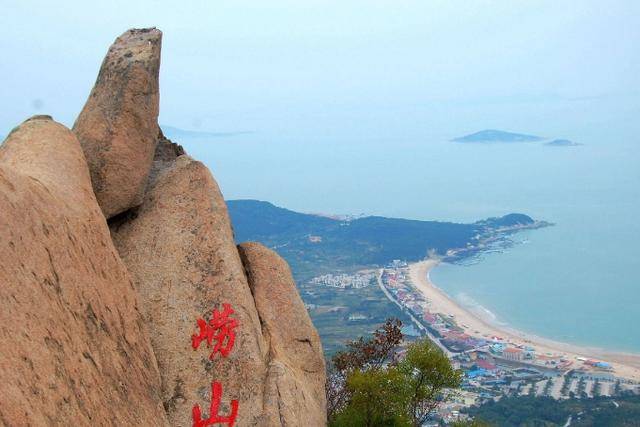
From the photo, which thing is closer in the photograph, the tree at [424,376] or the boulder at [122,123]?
the boulder at [122,123]

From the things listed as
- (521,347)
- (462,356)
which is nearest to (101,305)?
(462,356)

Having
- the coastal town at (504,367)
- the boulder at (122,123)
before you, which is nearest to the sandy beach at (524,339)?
the coastal town at (504,367)

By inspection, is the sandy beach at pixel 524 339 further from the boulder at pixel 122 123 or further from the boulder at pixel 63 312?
the boulder at pixel 63 312

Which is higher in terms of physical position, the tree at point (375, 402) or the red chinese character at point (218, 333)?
the red chinese character at point (218, 333)

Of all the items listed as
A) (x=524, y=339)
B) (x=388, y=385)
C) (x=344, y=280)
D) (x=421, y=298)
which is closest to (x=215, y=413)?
(x=388, y=385)

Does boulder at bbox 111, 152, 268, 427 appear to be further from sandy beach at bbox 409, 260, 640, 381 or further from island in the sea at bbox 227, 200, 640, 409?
sandy beach at bbox 409, 260, 640, 381

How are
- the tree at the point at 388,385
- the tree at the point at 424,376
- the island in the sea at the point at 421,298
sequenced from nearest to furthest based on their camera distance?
the tree at the point at 388,385
the tree at the point at 424,376
the island in the sea at the point at 421,298

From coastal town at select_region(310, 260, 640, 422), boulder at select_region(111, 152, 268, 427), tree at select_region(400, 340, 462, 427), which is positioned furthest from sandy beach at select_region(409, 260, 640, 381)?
boulder at select_region(111, 152, 268, 427)
